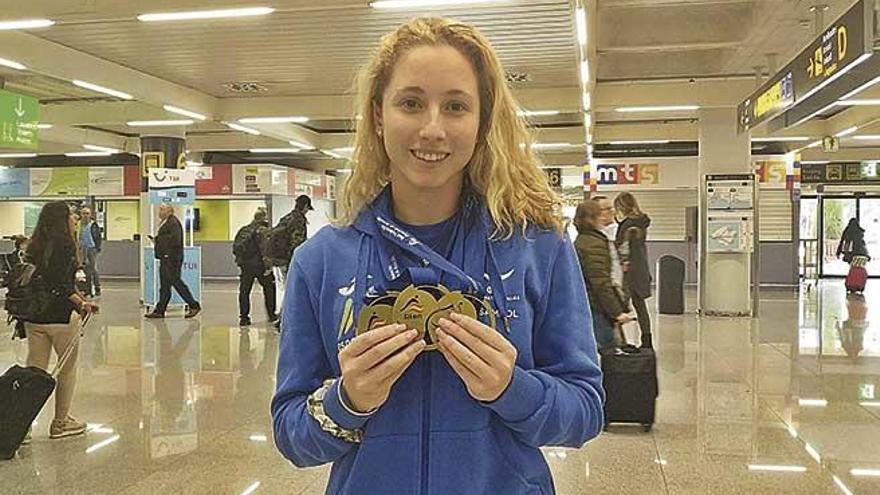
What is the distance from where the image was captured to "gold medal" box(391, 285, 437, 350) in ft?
Answer: 3.39

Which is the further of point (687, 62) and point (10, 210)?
point (10, 210)

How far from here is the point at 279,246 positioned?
10992 mm

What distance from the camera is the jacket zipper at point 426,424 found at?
111 cm

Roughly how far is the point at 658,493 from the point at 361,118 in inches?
142

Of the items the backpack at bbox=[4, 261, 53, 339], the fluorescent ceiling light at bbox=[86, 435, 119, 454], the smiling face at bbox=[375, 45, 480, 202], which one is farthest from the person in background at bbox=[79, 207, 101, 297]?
the smiling face at bbox=[375, 45, 480, 202]

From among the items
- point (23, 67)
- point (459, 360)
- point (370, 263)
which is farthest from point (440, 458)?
point (23, 67)

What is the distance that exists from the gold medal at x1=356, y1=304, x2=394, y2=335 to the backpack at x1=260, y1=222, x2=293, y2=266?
1001cm

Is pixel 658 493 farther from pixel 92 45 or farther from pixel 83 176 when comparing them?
pixel 83 176

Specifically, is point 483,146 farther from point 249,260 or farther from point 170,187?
point 170,187

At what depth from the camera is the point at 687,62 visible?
39.1 feet

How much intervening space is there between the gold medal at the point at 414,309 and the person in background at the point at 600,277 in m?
4.88

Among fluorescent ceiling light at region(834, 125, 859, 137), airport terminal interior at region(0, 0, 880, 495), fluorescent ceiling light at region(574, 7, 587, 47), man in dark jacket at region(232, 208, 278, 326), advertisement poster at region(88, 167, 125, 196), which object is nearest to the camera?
airport terminal interior at region(0, 0, 880, 495)

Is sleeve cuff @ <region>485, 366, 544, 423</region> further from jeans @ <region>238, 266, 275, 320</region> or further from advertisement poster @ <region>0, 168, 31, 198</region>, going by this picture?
advertisement poster @ <region>0, 168, 31, 198</region>

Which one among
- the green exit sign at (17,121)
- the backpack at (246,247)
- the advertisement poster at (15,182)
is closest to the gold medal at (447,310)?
the green exit sign at (17,121)
